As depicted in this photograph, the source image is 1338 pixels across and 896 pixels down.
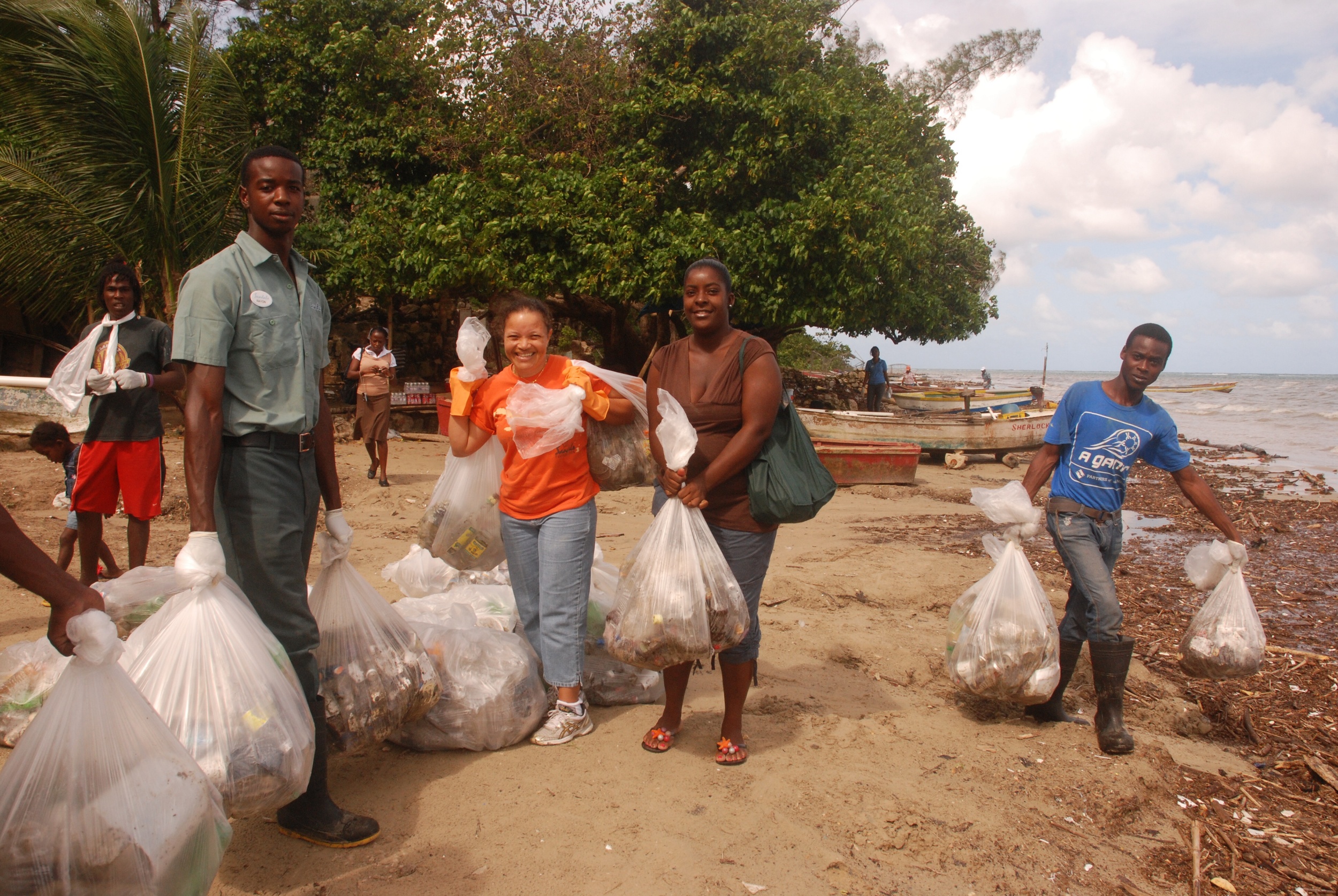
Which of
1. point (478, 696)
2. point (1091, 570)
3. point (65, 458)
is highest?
point (65, 458)

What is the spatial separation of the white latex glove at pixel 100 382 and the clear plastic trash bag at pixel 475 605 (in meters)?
1.77

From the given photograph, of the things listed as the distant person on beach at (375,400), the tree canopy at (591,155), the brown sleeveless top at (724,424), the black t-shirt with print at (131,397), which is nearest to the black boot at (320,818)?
the brown sleeveless top at (724,424)

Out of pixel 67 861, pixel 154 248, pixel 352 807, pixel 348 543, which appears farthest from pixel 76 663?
pixel 154 248

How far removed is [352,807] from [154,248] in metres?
8.92

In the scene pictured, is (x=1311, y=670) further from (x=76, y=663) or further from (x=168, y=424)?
(x=168, y=424)

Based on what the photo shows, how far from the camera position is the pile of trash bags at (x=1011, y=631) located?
10.6 ft

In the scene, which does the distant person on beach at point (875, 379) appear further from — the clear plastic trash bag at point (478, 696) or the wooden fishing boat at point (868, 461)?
the clear plastic trash bag at point (478, 696)

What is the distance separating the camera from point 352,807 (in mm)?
2572

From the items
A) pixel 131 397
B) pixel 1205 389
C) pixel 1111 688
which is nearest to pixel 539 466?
pixel 1111 688

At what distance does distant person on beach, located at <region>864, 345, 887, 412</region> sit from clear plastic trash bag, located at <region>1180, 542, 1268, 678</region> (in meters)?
15.8

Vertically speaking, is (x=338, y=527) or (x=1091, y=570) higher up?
(x=338, y=527)

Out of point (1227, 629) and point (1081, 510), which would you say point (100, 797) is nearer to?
point (1081, 510)

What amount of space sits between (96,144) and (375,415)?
14.8ft

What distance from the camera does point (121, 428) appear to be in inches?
161
